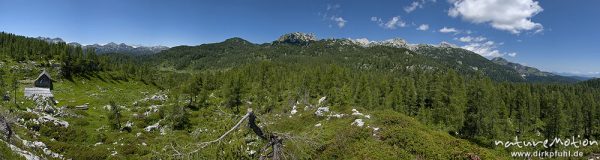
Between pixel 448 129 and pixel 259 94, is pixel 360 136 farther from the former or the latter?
pixel 259 94

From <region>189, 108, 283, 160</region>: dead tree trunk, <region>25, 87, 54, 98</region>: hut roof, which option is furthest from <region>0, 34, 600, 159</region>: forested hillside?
<region>25, 87, 54, 98</region>: hut roof

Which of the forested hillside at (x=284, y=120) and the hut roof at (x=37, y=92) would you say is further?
the hut roof at (x=37, y=92)

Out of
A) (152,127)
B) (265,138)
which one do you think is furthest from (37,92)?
(265,138)

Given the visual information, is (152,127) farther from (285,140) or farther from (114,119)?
(285,140)

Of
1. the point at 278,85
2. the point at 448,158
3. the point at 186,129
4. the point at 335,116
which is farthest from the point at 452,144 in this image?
the point at 278,85

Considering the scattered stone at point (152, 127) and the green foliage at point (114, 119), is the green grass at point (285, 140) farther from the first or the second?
the scattered stone at point (152, 127)

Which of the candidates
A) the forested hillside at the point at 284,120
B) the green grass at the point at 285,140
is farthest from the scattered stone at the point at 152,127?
the green grass at the point at 285,140

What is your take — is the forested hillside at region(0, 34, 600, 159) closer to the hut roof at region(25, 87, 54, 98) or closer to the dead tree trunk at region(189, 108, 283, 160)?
the dead tree trunk at region(189, 108, 283, 160)

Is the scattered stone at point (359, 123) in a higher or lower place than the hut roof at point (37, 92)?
higher

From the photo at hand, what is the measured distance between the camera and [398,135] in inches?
1180

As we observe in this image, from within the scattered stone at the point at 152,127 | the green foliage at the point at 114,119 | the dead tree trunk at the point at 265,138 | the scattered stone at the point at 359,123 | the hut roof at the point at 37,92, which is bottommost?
the scattered stone at the point at 152,127

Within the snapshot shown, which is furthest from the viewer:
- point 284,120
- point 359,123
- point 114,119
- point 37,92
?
point 37,92

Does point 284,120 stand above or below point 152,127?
above

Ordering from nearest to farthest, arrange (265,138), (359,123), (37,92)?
1. (265,138)
2. (359,123)
3. (37,92)
